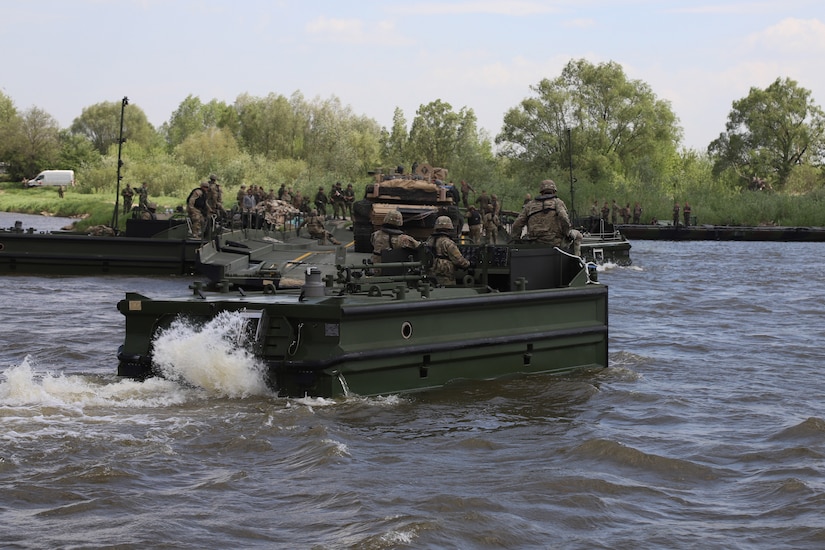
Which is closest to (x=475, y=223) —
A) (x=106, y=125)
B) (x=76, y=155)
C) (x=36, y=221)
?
(x=36, y=221)

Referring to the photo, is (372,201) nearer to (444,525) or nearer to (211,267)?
(211,267)

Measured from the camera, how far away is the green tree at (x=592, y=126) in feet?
227

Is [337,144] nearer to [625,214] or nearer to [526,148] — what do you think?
[526,148]

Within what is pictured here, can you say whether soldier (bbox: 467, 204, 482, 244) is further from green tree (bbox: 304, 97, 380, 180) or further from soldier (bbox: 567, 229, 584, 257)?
green tree (bbox: 304, 97, 380, 180)

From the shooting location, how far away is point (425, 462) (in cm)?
961

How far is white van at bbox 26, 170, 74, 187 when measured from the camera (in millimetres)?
85312

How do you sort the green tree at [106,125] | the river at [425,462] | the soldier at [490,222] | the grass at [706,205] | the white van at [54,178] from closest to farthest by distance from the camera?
A: the river at [425,462], the soldier at [490,222], the grass at [706,205], the white van at [54,178], the green tree at [106,125]

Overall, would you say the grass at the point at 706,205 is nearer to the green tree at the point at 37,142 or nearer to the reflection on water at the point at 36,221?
the reflection on water at the point at 36,221

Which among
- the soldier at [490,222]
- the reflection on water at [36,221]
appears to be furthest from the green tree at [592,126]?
the soldier at [490,222]

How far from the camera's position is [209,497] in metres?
8.45

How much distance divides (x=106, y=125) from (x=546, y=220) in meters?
101

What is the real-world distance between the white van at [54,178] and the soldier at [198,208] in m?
58.2

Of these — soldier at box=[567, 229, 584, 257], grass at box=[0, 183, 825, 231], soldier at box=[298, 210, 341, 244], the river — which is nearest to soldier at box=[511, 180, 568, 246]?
soldier at box=[567, 229, 584, 257]

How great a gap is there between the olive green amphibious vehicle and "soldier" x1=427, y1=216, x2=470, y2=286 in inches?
5.6
